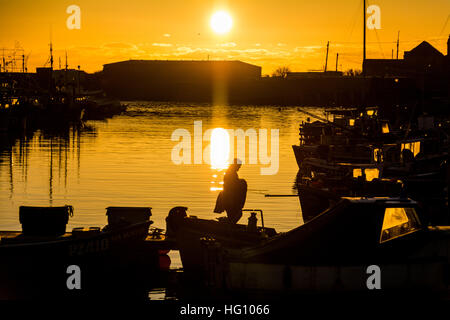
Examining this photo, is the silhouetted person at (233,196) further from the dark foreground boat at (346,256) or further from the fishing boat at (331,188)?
the fishing boat at (331,188)

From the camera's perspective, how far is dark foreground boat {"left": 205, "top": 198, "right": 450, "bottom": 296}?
13445 millimetres

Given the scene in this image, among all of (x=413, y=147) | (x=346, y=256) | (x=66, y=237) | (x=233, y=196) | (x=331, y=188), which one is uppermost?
(x=233, y=196)

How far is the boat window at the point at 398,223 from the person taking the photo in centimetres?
1367

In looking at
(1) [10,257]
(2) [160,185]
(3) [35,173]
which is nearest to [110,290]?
(1) [10,257]

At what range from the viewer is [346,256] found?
44.4 feet

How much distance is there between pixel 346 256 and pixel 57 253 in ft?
17.8

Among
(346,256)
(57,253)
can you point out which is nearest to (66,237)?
(57,253)

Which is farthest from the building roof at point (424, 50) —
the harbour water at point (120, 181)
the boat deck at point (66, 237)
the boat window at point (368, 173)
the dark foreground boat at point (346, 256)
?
the dark foreground boat at point (346, 256)

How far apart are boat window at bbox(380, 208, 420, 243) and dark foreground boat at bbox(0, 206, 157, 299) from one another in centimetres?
532

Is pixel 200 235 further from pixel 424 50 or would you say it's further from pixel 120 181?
pixel 424 50

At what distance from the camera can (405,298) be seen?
45.6 ft

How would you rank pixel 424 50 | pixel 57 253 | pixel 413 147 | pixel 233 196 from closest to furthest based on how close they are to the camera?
1. pixel 57 253
2. pixel 233 196
3. pixel 413 147
4. pixel 424 50

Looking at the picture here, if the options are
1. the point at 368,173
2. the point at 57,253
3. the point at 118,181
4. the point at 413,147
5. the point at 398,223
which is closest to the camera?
the point at 398,223
